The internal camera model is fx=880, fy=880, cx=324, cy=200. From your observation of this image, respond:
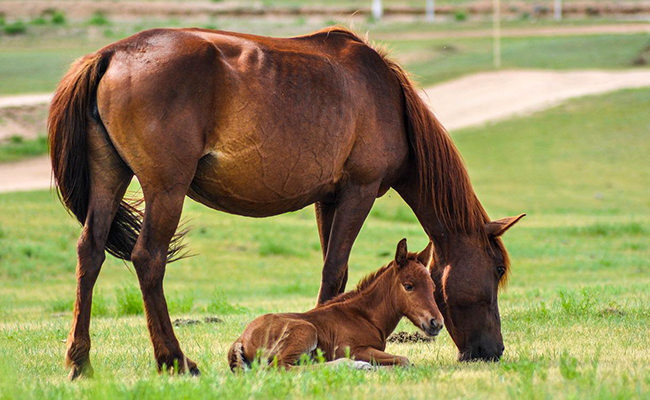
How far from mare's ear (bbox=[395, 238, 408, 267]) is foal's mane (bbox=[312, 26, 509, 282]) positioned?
0.61m

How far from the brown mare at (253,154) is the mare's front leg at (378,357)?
2.29 feet

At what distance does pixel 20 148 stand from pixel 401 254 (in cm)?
2233

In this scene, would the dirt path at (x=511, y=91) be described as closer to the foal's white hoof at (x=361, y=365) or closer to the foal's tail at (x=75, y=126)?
the foal's white hoof at (x=361, y=365)

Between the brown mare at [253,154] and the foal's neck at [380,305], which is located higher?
the brown mare at [253,154]

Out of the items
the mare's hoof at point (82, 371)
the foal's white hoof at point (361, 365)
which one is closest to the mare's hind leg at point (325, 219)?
the foal's white hoof at point (361, 365)

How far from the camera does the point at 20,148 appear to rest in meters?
26.4

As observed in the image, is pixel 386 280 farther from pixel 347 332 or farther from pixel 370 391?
pixel 370 391

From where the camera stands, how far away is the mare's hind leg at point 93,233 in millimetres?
5848

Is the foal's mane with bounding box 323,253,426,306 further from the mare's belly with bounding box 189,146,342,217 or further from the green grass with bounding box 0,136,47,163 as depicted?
the green grass with bounding box 0,136,47,163

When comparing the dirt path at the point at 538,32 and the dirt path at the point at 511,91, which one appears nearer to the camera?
the dirt path at the point at 511,91

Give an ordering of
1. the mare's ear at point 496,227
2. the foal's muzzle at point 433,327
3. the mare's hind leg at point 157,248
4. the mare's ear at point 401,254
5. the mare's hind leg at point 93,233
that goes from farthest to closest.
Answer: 1. the mare's ear at point 496,227
2. the mare's ear at point 401,254
3. the foal's muzzle at point 433,327
4. the mare's hind leg at point 93,233
5. the mare's hind leg at point 157,248

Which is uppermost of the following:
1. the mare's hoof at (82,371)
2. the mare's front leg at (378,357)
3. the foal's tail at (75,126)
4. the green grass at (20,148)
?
the foal's tail at (75,126)

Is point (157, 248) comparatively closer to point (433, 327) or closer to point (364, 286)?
point (364, 286)

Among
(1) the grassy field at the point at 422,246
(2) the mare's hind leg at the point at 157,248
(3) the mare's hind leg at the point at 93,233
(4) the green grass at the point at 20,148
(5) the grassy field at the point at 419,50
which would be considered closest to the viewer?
(1) the grassy field at the point at 422,246
